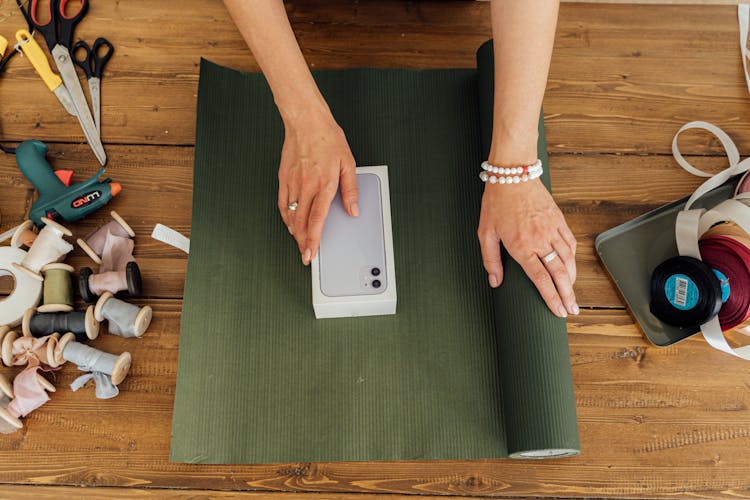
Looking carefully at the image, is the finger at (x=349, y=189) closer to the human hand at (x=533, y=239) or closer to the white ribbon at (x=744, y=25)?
the human hand at (x=533, y=239)

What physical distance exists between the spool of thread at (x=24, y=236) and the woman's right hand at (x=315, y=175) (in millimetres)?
451

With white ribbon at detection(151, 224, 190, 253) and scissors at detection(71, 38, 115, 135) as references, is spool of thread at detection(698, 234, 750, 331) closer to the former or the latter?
white ribbon at detection(151, 224, 190, 253)

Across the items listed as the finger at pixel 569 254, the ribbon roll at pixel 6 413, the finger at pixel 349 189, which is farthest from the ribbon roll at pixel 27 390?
the finger at pixel 569 254

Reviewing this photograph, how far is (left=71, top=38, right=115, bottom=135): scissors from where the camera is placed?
1038mm

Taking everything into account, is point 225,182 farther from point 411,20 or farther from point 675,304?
point 675,304

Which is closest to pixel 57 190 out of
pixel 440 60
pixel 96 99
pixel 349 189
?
pixel 96 99

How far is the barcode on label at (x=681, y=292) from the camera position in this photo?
0.87 metres

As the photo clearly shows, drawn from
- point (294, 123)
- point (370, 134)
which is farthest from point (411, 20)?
point (294, 123)

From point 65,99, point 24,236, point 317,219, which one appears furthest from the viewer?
point 65,99

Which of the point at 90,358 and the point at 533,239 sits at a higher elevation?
the point at 533,239

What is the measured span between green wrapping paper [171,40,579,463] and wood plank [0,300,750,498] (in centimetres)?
5

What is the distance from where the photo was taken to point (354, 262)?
837 mm

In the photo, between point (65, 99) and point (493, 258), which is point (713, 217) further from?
point (65, 99)

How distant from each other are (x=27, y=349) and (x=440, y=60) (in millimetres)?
872
